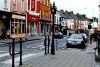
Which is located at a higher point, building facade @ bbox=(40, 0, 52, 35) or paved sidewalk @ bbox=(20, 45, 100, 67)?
building facade @ bbox=(40, 0, 52, 35)

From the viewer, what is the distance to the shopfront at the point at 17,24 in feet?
165

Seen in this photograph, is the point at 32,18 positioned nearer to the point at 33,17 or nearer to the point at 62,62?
the point at 33,17

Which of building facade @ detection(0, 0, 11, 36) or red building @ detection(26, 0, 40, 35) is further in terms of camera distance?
red building @ detection(26, 0, 40, 35)

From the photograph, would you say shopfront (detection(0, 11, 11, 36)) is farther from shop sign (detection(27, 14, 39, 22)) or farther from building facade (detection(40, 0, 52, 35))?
building facade (detection(40, 0, 52, 35))

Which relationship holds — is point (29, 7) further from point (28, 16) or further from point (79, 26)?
point (79, 26)

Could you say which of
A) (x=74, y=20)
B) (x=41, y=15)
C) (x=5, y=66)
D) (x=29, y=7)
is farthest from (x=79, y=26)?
(x=5, y=66)

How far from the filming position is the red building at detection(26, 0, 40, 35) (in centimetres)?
6075

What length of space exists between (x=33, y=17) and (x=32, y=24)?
1346 mm

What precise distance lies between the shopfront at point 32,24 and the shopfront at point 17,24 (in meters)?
3.45

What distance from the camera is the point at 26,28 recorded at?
58344 millimetres

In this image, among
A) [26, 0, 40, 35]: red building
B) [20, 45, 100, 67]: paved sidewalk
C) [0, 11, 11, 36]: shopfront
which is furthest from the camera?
[26, 0, 40, 35]: red building

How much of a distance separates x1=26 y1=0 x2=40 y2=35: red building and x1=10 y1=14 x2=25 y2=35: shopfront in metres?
2.99

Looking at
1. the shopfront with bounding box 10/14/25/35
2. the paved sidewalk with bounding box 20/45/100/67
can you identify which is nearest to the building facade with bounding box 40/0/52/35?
the shopfront with bounding box 10/14/25/35

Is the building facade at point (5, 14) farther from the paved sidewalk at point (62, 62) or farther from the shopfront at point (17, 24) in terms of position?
the paved sidewalk at point (62, 62)
